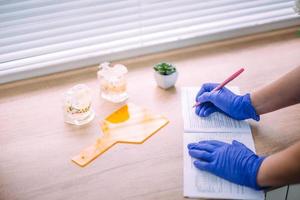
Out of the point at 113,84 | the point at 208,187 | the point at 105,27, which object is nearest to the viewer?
the point at 208,187

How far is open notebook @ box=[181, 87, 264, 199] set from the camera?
0.82m

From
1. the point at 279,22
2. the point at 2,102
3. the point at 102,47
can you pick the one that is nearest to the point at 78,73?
the point at 102,47

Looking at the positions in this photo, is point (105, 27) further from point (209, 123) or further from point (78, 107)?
point (209, 123)

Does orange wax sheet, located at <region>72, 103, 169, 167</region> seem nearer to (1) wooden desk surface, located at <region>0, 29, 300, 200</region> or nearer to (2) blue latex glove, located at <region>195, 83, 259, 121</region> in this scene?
(1) wooden desk surface, located at <region>0, 29, 300, 200</region>

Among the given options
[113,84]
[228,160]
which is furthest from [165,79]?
[228,160]

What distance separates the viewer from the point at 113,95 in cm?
115

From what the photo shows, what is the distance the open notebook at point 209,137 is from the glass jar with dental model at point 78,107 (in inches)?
11.0

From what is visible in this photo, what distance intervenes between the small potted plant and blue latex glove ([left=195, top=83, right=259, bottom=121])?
121 millimetres

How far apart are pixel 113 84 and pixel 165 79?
0.17m

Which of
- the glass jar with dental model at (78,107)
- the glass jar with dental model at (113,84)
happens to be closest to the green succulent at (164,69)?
the glass jar with dental model at (113,84)

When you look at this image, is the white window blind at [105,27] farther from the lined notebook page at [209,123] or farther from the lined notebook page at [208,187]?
the lined notebook page at [208,187]

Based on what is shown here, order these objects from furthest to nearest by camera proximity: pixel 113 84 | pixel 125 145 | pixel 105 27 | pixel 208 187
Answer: pixel 105 27 < pixel 113 84 < pixel 125 145 < pixel 208 187

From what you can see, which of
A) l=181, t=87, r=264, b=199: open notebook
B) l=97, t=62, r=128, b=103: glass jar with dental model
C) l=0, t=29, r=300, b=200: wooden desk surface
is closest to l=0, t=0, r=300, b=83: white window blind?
l=0, t=29, r=300, b=200: wooden desk surface

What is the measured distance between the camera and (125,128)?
1029 millimetres
